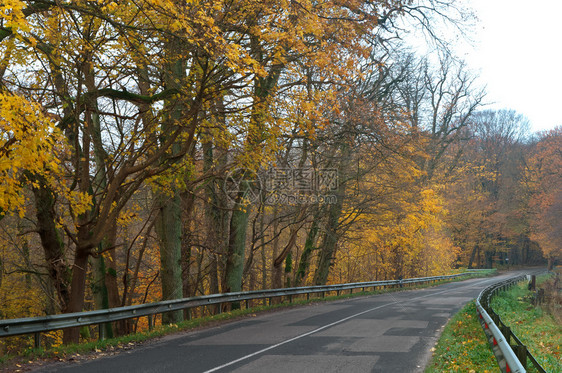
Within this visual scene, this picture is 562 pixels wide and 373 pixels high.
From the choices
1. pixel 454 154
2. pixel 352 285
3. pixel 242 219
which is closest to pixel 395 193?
pixel 352 285

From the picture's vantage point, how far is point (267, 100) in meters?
12.6

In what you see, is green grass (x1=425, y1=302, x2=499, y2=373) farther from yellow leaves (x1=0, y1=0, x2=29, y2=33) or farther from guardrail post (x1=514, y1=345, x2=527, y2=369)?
yellow leaves (x1=0, y1=0, x2=29, y2=33)

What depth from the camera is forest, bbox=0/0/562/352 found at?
998cm

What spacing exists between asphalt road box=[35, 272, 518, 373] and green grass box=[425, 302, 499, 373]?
0.25 meters

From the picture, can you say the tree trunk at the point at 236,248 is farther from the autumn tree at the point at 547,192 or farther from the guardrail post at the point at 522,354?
the autumn tree at the point at 547,192

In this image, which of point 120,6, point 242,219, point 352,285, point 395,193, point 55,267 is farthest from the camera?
point 352,285

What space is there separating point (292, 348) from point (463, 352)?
10.7 feet

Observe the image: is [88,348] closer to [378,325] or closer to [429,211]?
[378,325]

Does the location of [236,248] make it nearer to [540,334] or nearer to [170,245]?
[170,245]

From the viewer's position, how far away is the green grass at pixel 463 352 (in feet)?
26.2

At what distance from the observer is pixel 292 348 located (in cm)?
966

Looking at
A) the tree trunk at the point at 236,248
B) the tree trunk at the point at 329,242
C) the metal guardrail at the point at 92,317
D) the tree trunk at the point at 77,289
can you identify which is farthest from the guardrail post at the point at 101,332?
the tree trunk at the point at 329,242

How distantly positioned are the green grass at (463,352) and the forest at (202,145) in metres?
5.92

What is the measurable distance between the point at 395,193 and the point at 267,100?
43.3 ft
